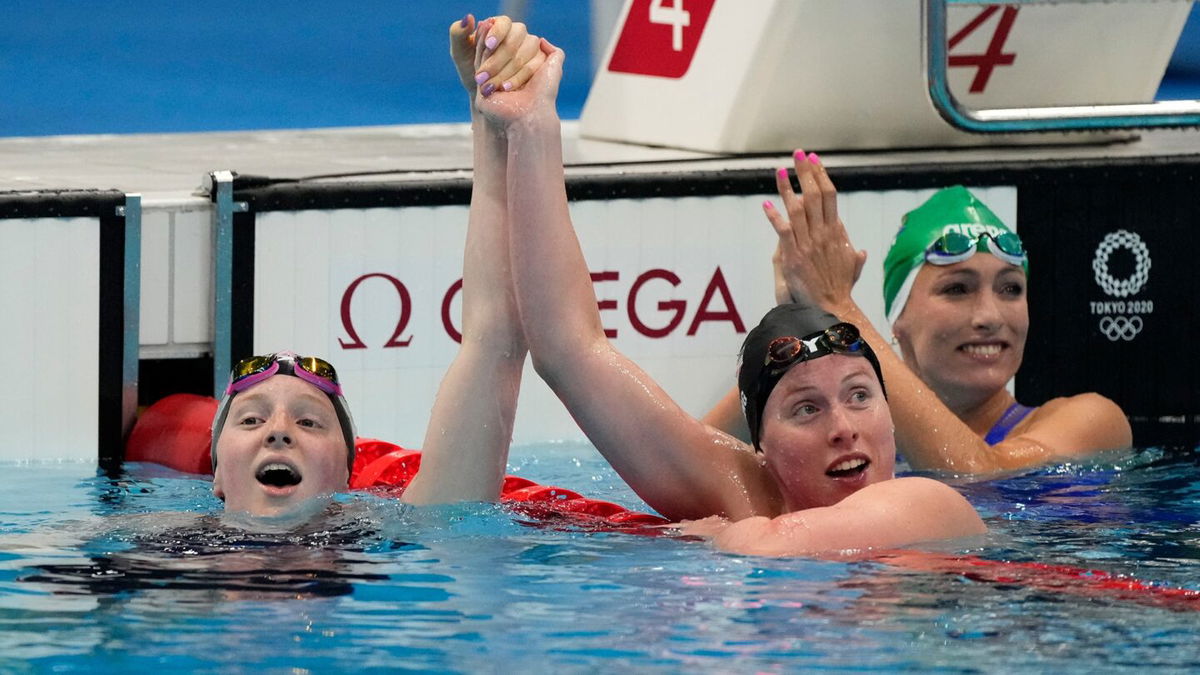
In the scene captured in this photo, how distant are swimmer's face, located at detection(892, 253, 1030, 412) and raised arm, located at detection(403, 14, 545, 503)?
1.48 meters

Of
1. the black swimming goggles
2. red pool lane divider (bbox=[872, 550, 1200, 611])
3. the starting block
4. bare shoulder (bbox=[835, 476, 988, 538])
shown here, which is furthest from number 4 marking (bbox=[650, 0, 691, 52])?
red pool lane divider (bbox=[872, 550, 1200, 611])

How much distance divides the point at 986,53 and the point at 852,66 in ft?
1.64

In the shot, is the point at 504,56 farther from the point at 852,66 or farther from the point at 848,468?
the point at 852,66

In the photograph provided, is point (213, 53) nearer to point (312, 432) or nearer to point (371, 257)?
point (371, 257)

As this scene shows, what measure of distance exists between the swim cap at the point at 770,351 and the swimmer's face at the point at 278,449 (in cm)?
83

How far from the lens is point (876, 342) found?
14.7 feet

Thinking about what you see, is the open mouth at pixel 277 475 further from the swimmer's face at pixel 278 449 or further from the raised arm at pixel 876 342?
the raised arm at pixel 876 342

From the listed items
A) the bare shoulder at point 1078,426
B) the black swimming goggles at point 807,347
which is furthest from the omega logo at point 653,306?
the black swimming goggles at point 807,347

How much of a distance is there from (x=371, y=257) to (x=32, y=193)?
0.85 meters

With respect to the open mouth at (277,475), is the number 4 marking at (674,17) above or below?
above

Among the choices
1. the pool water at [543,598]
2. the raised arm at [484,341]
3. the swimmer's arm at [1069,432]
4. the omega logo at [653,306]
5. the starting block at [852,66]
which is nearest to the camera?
the pool water at [543,598]

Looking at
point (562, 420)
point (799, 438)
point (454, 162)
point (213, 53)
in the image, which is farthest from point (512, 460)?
point (213, 53)

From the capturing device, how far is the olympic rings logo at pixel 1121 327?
208 inches

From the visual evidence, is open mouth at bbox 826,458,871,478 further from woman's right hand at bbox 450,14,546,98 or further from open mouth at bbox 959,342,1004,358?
open mouth at bbox 959,342,1004,358
